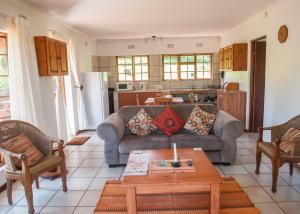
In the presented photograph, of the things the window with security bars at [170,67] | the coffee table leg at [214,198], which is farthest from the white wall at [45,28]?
the window with security bars at [170,67]

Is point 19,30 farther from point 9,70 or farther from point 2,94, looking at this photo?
point 2,94

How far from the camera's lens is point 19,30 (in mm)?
3490

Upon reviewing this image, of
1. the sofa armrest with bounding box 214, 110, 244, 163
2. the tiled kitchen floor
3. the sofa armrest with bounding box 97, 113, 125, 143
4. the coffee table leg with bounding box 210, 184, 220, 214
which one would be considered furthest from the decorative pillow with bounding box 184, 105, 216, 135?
the coffee table leg with bounding box 210, 184, 220, 214

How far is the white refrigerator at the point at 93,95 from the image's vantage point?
244 inches

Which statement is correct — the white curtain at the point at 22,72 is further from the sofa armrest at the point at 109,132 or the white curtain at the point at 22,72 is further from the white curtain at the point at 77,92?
the white curtain at the point at 77,92

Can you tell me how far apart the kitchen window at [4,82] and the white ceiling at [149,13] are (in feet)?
2.60

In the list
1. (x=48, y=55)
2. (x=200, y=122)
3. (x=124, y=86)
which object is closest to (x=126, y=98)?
(x=124, y=86)

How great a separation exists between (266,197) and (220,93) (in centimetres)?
359

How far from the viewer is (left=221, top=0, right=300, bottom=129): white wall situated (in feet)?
11.7

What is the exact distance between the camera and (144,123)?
13.0ft

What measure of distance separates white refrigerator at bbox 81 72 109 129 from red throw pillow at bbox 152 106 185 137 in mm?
2657

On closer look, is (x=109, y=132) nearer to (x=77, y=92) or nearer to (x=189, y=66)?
(x=77, y=92)

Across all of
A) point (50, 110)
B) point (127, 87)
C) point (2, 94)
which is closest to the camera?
point (2, 94)

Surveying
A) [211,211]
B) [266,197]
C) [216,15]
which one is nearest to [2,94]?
[211,211]
